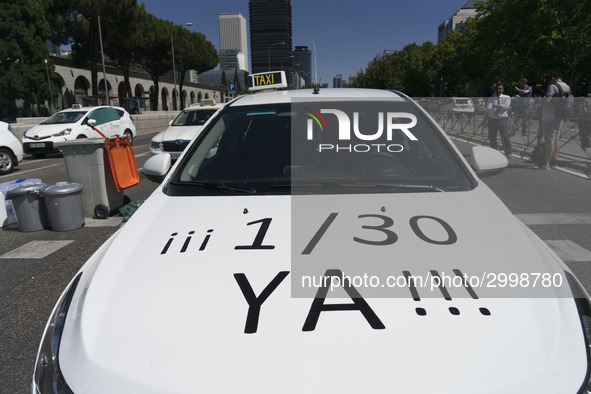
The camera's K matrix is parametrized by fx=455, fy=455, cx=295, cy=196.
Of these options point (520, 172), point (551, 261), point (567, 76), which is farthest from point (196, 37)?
point (551, 261)

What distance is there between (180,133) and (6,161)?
4.98 metres

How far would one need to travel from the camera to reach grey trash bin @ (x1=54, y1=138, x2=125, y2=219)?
6.78 metres

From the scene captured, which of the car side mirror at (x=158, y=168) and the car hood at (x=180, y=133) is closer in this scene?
the car side mirror at (x=158, y=168)

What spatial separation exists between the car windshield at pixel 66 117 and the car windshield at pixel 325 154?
1571cm

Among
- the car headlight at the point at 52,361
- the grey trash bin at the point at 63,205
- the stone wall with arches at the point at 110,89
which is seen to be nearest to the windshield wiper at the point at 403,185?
the car headlight at the point at 52,361

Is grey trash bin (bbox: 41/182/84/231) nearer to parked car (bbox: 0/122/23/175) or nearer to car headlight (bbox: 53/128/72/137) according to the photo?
parked car (bbox: 0/122/23/175)

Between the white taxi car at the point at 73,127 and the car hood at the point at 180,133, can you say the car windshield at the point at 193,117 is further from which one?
the white taxi car at the point at 73,127

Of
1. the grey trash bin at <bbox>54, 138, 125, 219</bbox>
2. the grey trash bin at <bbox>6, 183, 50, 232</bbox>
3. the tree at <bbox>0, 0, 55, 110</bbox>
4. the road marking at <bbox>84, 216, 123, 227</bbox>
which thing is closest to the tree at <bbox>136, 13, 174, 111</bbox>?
the tree at <bbox>0, 0, 55, 110</bbox>

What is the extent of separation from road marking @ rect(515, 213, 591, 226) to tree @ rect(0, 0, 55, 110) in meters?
36.5

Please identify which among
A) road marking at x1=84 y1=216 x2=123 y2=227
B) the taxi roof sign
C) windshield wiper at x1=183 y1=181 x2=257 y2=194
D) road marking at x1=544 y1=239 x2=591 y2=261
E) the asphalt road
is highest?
the taxi roof sign

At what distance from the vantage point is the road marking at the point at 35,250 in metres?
5.21

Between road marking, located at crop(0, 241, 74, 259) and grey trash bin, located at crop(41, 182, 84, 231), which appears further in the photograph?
grey trash bin, located at crop(41, 182, 84, 231)

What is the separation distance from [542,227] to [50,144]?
1515cm

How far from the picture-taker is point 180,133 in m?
11.5
